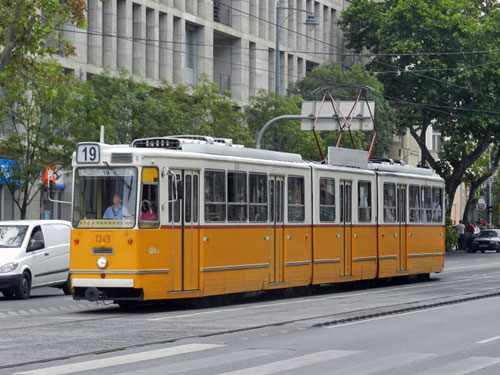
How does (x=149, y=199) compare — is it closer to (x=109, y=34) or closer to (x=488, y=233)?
(x=109, y=34)

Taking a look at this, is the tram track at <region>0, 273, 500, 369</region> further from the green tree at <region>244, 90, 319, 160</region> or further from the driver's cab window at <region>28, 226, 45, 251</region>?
the green tree at <region>244, 90, 319, 160</region>

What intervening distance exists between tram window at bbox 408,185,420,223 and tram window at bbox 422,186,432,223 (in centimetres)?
40

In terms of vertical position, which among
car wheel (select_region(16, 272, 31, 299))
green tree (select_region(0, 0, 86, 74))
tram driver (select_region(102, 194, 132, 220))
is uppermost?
green tree (select_region(0, 0, 86, 74))

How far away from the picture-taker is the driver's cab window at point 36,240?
25.9 m

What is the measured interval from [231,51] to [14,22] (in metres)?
31.1

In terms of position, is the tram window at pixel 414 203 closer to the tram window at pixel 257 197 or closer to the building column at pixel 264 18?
the tram window at pixel 257 197

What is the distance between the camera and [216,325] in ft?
55.7

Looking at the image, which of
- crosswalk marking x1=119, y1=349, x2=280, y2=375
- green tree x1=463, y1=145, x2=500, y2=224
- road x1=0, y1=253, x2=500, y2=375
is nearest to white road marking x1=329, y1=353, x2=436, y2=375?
road x1=0, y1=253, x2=500, y2=375

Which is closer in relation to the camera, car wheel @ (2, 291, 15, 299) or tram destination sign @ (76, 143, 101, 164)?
tram destination sign @ (76, 143, 101, 164)

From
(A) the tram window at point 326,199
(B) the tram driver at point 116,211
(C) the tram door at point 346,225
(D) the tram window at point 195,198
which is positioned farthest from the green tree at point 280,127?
(B) the tram driver at point 116,211

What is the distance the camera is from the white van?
25.0 m

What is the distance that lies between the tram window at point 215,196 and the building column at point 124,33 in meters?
26.8

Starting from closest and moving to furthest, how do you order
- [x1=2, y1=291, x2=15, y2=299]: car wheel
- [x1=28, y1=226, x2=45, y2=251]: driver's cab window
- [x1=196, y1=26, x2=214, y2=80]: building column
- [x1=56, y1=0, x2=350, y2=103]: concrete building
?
[x1=2, y1=291, x2=15, y2=299]: car wheel, [x1=28, y1=226, x2=45, y2=251]: driver's cab window, [x1=56, y1=0, x2=350, y2=103]: concrete building, [x1=196, y1=26, x2=214, y2=80]: building column

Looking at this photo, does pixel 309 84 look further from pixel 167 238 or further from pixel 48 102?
pixel 167 238
